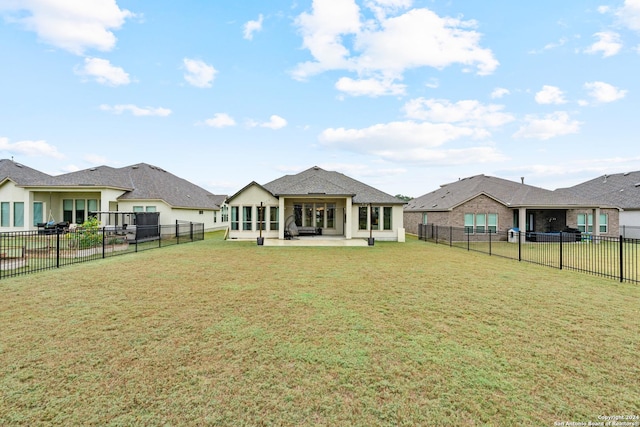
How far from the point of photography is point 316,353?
4.05 metres

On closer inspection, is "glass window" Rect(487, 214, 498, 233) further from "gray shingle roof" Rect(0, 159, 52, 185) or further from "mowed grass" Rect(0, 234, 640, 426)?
"gray shingle roof" Rect(0, 159, 52, 185)

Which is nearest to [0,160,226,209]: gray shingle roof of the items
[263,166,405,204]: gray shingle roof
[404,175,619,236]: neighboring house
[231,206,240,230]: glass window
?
[231,206,240,230]: glass window

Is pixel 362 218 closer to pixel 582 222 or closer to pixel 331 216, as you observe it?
pixel 331 216

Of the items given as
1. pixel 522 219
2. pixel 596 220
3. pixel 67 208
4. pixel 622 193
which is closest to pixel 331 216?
pixel 522 219

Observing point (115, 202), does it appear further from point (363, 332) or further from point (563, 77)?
point (563, 77)

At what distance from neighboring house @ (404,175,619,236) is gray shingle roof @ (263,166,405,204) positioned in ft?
17.2

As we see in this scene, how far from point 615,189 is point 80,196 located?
161 ft

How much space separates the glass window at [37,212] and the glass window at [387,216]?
27.0 metres

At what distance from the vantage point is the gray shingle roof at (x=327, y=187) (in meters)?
20.5

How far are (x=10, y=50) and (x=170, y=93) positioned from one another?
786 centimetres

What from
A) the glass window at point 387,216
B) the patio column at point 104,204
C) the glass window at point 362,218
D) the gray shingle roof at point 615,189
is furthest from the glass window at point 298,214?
the gray shingle roof at point 615,189

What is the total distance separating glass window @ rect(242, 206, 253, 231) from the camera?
22.1 meters

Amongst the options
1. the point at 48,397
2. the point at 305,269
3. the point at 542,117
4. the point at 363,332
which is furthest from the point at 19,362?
the point at 542,117

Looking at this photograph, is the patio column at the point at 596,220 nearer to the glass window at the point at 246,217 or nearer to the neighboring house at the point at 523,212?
the neighboring house at the point at 523,212
